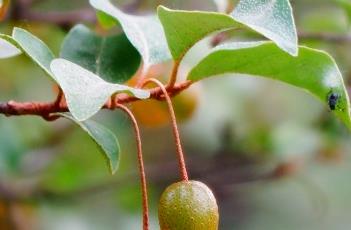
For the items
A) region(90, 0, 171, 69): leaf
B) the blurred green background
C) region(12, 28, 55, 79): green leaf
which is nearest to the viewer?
region(12, 28, 55, 79): green leaf

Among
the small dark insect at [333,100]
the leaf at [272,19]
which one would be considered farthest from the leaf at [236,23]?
the small dark insect at [333,100]

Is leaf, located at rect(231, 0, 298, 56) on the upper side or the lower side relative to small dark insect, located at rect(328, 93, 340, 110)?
upper

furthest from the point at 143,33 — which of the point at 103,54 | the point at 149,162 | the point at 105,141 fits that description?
the point at 149,162

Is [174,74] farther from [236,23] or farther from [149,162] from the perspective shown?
[149,162]

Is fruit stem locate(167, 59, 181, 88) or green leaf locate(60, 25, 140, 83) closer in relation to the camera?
fruit stem locate(167, 59, 181, 88)

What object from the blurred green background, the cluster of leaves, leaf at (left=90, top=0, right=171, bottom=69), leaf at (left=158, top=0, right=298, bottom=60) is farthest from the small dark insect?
the blurred green background

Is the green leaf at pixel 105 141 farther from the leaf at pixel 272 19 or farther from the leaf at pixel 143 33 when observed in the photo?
the leaf at pixel 272 19

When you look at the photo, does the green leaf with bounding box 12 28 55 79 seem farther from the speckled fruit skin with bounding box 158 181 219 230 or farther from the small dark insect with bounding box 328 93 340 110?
the small dark insect with bounding box 328 93 340 110
